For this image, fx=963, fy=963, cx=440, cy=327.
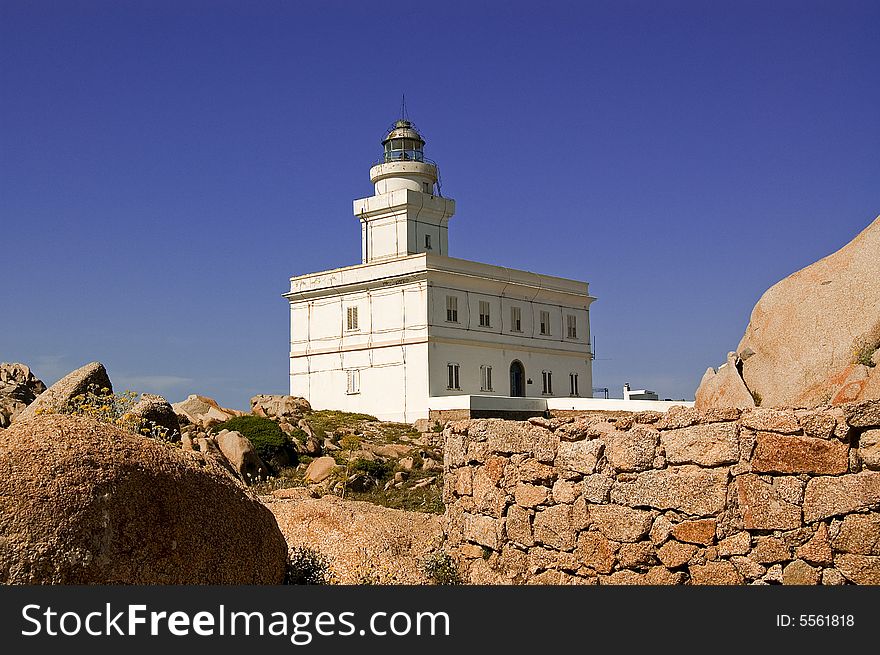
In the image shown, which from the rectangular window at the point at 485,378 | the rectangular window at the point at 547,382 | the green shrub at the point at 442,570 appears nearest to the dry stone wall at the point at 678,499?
the green shrub at the point at 442,570

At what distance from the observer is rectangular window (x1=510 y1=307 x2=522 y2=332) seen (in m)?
43.2

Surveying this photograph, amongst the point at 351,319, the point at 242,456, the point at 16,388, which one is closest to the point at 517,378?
the point at 351,319

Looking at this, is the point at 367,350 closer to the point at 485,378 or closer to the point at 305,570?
the point at 485,378

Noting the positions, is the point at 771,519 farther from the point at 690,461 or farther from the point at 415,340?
the point at 415,340

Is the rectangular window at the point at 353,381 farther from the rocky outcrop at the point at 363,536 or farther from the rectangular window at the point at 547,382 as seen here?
the rocky outcrop at the point at 363,536

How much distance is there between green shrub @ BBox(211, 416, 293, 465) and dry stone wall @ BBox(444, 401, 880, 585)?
13134 millimetres

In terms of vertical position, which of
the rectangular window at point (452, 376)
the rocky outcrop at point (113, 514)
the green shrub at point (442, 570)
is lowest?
the green shrub at point (442, 570)

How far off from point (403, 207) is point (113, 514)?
37966 millimetres

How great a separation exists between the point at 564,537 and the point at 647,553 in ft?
3.11

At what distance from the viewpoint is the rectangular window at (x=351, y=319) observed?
41987 millimetres

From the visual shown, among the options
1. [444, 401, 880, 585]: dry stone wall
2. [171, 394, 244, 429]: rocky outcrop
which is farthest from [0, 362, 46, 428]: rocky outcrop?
[444, 401, 880, 585]: dry stone wall

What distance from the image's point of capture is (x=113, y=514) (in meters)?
7.15

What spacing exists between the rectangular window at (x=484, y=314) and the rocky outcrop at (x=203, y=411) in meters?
13.6

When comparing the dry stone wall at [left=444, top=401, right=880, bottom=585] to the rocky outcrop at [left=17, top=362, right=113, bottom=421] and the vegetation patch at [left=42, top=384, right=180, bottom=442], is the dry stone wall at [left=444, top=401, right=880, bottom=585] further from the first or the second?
the rocky outcrop at [left=17, top=362, right=113, bottom=421]
